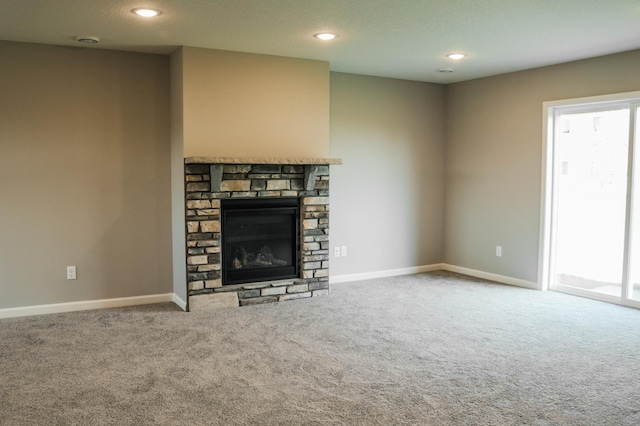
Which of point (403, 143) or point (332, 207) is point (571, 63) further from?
point (332, 207)

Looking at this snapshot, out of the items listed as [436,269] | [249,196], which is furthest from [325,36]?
[436,269]

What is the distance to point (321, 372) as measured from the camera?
3.48m

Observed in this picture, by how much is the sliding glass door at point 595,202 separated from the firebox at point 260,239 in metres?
2.73

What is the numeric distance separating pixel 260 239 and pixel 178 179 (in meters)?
0.96

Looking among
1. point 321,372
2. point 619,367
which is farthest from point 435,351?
point 619,367

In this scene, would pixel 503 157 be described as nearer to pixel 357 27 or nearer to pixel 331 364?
pixel 357 27

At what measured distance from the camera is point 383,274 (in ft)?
21.2

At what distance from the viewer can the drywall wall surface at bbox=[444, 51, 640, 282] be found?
215 inches

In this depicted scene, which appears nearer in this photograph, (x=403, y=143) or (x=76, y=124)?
(x=76, y=124)

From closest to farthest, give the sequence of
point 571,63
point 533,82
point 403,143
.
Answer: point 571,63, point 533,82, point 403,143

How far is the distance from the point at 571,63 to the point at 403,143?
1.99 m

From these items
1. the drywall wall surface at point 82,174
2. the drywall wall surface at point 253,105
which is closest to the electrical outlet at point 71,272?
the drywall wall surface at point 82,174

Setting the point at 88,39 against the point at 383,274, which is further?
the point at 383,274

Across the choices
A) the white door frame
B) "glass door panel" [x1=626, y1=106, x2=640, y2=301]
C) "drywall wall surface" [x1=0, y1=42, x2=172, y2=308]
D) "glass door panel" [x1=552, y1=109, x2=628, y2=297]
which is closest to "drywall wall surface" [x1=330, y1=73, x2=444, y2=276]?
the white door frame
